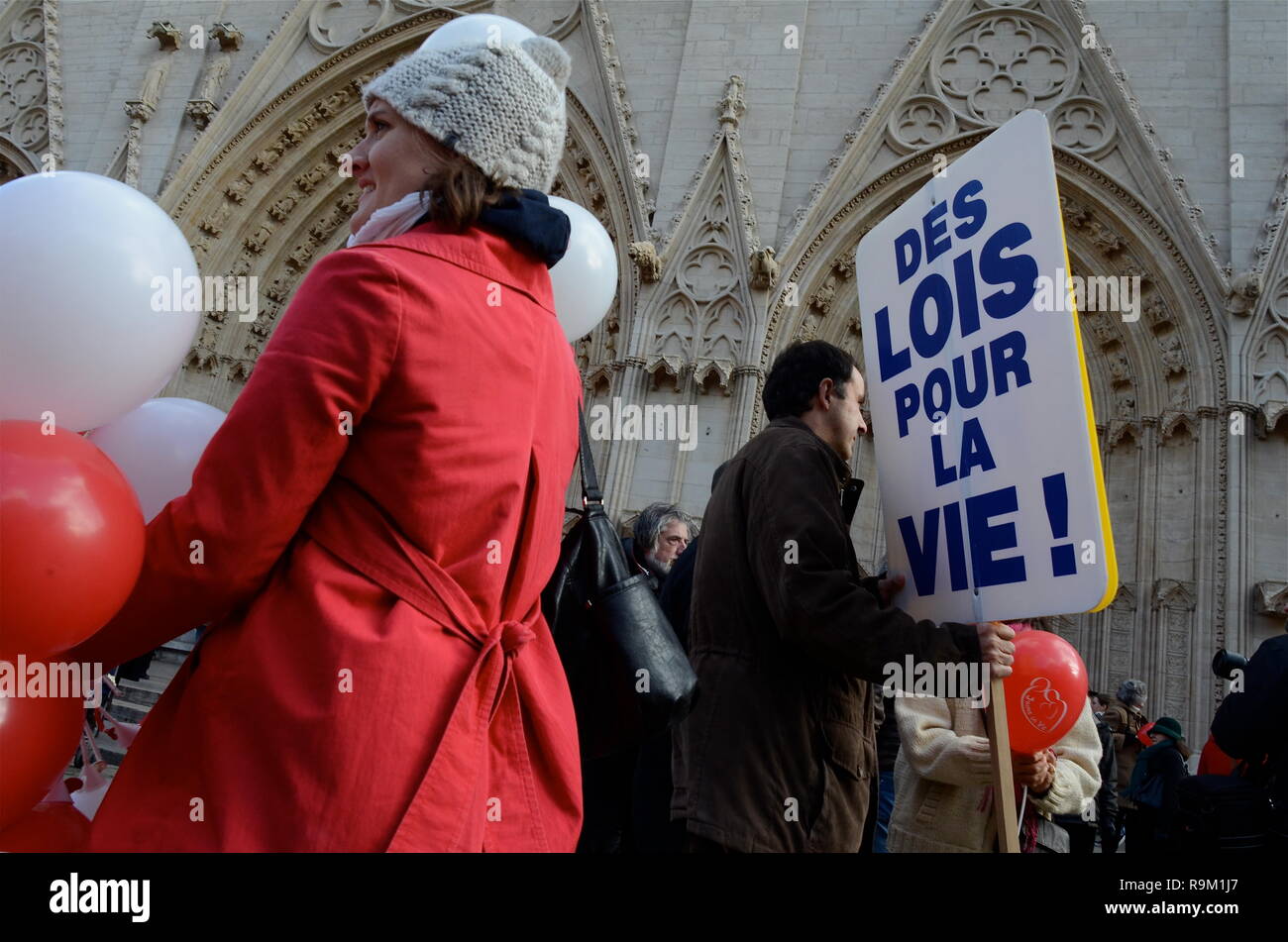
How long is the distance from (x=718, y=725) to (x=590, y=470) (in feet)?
2.46

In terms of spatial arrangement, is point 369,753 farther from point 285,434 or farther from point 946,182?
point 946,182

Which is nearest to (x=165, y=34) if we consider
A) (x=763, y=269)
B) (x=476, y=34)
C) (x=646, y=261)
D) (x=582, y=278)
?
(x=646, y=261)

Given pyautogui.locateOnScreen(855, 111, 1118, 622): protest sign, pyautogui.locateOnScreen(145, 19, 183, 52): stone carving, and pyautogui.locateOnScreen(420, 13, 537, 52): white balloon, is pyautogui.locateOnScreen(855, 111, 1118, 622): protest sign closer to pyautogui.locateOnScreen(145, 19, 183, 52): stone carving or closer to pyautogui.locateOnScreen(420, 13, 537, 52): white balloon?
pyautogui.locateOnScreen(420, 13, 537, 52): white balloon

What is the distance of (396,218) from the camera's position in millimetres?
1375

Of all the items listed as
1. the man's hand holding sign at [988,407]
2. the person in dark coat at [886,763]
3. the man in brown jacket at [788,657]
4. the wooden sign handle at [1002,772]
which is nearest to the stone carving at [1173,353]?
the person in dark coat at [886,763]

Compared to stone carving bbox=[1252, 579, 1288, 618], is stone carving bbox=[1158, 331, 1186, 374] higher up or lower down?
higher up

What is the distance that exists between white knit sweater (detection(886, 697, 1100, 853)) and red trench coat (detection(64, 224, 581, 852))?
149 cm

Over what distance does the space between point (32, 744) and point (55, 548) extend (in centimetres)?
32

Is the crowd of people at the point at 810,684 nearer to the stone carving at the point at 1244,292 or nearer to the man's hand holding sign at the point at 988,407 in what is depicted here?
the man's hand holding sign at the point at 988,407

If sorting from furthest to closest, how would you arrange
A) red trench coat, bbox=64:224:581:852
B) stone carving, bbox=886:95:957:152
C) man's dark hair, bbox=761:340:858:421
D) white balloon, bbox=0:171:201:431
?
1. stone carving, bbox=886:95:957:152
2. man's dark hair, bbox=761:340:858:421
3. white balloon, bbox=0:171:201:431
4. red trench coat, bbox=64:224:581:852

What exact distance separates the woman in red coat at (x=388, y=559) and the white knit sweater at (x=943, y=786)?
4.89ft

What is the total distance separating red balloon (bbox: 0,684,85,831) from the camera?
121 centimetres

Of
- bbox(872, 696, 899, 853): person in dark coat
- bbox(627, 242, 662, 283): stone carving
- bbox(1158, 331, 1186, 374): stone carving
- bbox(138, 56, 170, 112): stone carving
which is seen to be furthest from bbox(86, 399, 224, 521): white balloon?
bbox(138, 56, 170, 112): stone carving
